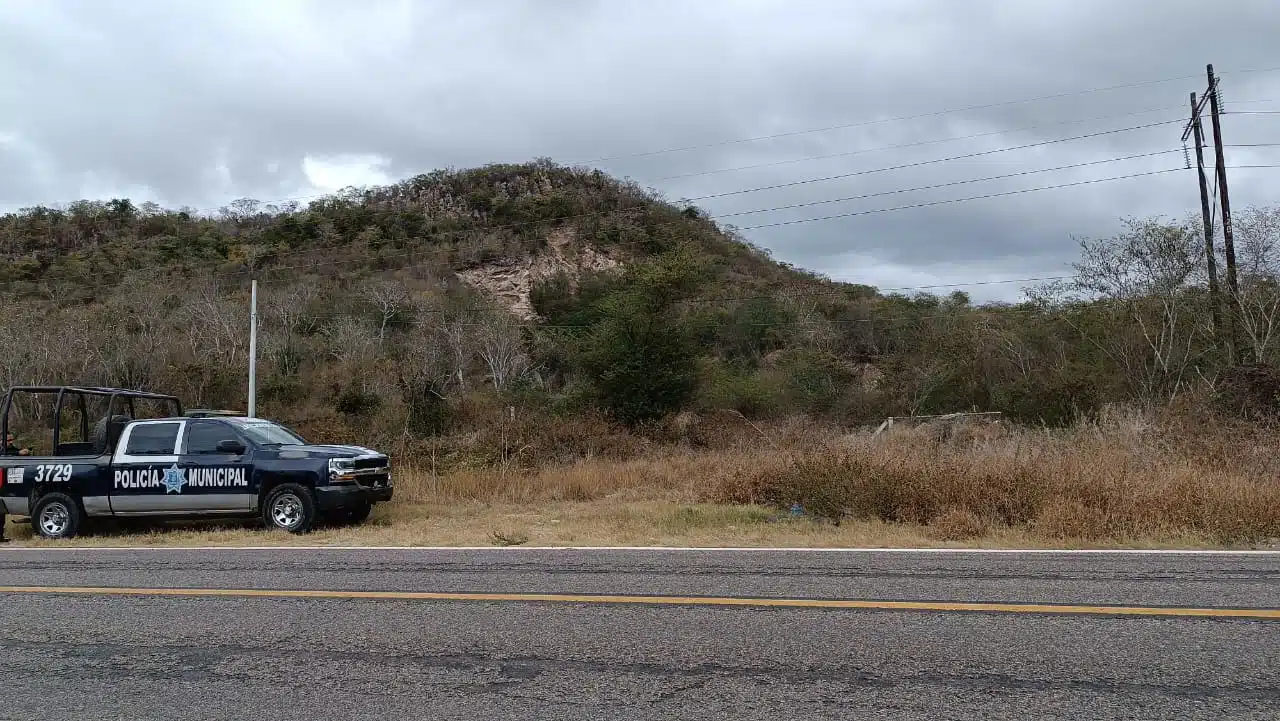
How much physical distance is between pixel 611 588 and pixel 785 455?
905cm

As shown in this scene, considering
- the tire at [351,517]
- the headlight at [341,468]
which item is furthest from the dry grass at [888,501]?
the headlight at [341,468]

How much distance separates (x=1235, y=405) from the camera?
800 inches

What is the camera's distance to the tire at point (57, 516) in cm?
1266

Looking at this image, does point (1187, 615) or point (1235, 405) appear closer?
point (1187, 615)

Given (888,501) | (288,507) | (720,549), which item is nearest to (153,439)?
(288,507)

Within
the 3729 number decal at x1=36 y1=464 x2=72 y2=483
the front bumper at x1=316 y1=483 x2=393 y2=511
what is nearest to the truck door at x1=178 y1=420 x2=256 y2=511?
the front bumper at x1=316 y1=483 x2=393 y2=511

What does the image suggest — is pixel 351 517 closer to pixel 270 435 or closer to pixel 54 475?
pixel 270 435

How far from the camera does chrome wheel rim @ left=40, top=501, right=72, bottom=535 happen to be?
12.7 metres

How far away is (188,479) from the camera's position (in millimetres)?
12602

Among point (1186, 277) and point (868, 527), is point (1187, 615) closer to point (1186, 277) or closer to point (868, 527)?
point (868, 527)

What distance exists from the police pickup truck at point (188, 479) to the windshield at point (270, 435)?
34mm

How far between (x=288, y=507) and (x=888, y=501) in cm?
860

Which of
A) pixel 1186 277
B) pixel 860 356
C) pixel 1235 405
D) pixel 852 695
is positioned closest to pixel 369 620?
pixel 852 695

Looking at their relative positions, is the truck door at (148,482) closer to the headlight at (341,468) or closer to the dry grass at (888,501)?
the dry grass at (888,501)
